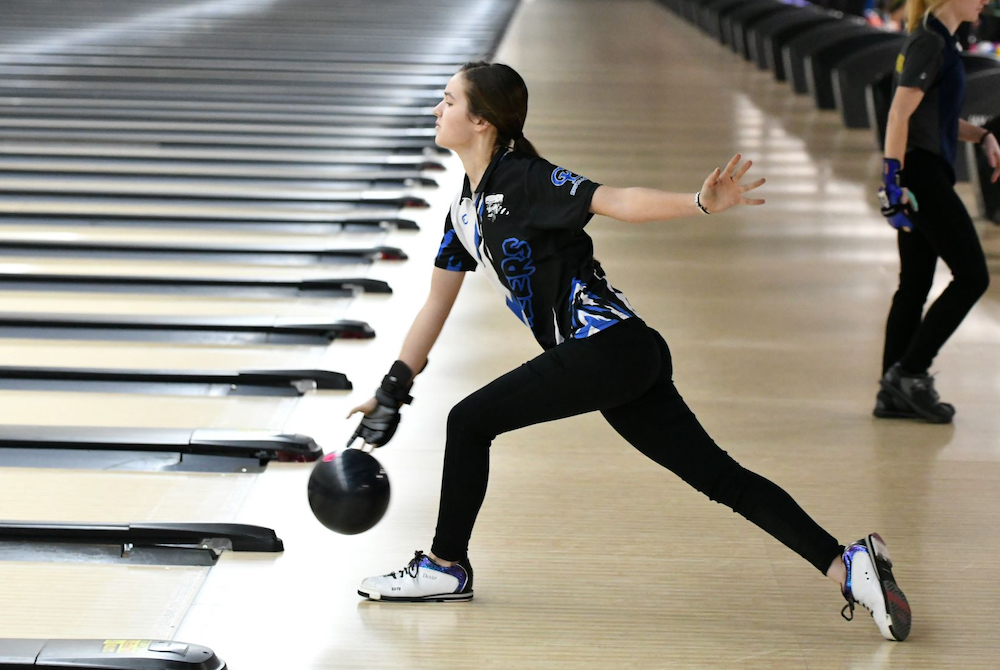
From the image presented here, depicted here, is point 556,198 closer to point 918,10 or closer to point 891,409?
point 918,10

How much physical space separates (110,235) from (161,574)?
3.37 m

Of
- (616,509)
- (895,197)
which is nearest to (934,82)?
(895,197)

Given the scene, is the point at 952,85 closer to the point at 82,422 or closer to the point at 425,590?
the point at 425,590

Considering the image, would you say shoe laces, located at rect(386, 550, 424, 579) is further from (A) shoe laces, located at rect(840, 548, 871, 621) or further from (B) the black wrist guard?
(A) shoe laces, located at rect(840, 548, 871, 621)

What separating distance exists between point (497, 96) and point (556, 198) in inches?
9.9

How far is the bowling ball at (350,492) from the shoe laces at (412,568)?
185 millimetres

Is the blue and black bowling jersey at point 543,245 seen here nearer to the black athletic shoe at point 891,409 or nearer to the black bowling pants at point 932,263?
the black bowling pants at point 932,263

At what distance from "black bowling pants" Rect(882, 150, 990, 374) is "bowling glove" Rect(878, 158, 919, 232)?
1.6 inches

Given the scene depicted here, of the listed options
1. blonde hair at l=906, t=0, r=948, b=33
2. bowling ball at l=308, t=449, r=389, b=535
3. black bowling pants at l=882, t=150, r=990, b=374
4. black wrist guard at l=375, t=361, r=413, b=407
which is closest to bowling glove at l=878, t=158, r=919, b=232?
black bowling pants at l=882, t=150, r=990, b=374

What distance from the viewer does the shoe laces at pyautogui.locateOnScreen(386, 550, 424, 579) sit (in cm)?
254

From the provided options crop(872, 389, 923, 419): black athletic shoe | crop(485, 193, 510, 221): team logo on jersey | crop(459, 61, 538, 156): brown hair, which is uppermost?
crop(459, 61, 538, 156): brown hair

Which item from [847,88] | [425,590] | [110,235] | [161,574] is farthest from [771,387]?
[847,88]

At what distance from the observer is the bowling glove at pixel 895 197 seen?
11.1ft

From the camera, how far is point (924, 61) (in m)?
3.33
